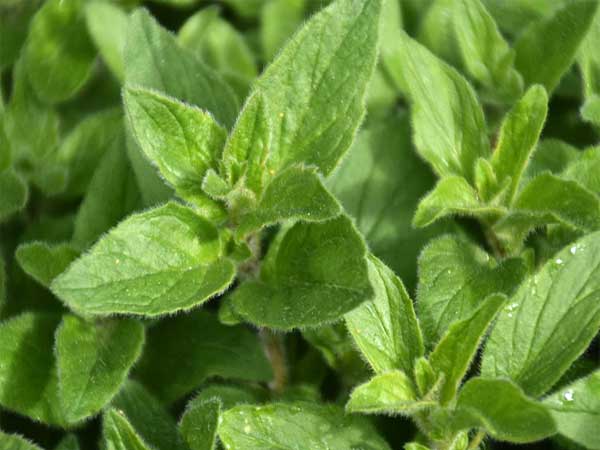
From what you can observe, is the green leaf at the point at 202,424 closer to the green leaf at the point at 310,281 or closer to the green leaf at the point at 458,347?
the green leaf at the point at 310,281

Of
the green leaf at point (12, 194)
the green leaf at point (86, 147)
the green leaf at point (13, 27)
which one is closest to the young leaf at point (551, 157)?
the green leaf at point (86, 147)

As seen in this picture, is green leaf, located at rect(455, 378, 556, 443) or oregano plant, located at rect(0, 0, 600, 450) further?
oregano plant, located at rect(0, 0, 600, 450)

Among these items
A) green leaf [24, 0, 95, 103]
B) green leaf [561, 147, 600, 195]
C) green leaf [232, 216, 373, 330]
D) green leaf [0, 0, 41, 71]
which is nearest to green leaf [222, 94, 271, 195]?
green leaf [232, 216, 373, 330]

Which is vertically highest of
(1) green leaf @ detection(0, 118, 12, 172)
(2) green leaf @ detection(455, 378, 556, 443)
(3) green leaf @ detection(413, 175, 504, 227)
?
(3) green leaf @ detection(413, 175, 504, 227)

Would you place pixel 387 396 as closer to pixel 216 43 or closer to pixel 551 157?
pixel 551 157

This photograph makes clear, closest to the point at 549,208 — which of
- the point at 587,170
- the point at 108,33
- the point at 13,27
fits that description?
the point at 587,170

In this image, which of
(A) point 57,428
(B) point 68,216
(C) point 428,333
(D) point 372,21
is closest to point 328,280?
(C) point 428,333

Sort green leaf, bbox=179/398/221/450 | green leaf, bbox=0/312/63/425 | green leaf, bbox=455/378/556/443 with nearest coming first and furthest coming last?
green leaf, bbox=455/378/556/443 → green leaf, bbox=179/398/221/450 → green leaf, bbox=0/312/63/425

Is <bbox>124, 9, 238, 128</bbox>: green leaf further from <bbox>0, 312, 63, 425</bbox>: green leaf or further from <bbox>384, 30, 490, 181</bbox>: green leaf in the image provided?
<bbox>0, 312, 63, 425</bbox>: green leaf
